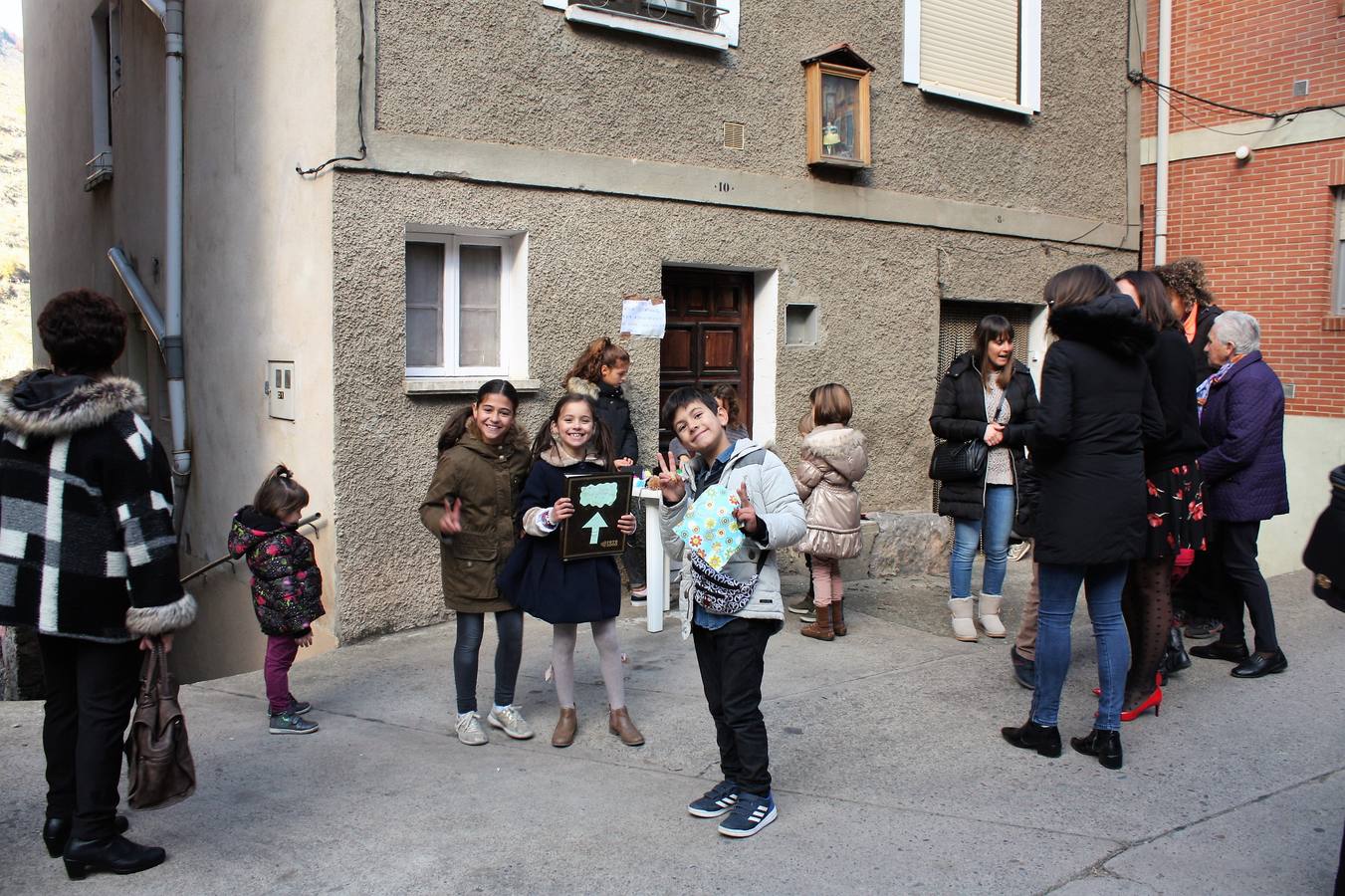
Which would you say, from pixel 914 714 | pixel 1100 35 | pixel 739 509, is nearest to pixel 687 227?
pixel 914 714

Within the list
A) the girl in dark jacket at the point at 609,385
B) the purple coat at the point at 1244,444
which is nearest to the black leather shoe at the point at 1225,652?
the purple coat at the point at 1244,444

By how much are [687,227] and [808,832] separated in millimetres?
4712

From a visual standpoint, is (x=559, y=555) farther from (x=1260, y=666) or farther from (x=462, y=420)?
(x=1260, y=666)

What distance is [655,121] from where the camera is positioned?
7.47 m

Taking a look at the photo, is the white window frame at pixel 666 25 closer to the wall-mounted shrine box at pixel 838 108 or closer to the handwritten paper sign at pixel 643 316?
the wall-mounted shrine box at pixel 838 108

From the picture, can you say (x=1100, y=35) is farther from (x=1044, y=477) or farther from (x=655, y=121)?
(x=1044, y=477)

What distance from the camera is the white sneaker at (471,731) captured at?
4.77 metres

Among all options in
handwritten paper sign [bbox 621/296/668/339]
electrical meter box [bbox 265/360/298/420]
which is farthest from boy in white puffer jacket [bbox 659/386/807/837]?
electrical meter box [bbox 265/360/298/420]

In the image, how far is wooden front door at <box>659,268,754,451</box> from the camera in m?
7.93

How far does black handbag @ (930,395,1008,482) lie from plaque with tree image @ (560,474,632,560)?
2207 millimetres

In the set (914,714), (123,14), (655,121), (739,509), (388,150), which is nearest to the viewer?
(739,509)

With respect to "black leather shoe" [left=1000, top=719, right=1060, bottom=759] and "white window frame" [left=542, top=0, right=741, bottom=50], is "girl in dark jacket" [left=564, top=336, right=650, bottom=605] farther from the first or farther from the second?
"black leather shoe" [left=1000, top=719, right=1060, bottom=759]

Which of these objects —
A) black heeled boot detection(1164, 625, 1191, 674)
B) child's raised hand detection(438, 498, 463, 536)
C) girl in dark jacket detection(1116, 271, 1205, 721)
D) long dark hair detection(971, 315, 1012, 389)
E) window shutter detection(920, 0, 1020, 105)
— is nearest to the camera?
child's raised hand detection(438, 498, 463, 536)

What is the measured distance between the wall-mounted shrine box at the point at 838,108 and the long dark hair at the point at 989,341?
2543 millimetres
